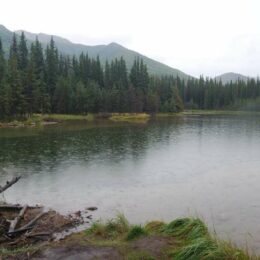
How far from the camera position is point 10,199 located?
25594 millimetres

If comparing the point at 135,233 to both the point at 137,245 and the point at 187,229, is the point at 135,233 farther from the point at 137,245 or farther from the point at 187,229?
the point at 187,229

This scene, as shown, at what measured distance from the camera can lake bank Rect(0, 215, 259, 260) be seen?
12891mm

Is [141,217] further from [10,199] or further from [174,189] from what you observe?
[10,199]

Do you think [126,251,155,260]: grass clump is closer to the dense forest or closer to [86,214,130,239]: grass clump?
[86,214,130,239]: grass clump

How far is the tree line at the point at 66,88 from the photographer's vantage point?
96875mm

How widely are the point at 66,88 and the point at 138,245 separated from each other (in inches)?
4299

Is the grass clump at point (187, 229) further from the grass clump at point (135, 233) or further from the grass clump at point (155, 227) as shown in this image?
the grass clump at point (135, 233)

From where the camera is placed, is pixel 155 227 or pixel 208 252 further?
pixel 155 227

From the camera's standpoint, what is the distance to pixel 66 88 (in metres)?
120

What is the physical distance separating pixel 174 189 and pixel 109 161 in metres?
14.1

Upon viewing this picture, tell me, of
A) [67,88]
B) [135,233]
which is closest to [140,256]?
[135,233]

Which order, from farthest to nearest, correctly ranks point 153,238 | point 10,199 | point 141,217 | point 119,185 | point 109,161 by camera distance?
point 109,161
point 119,185
point 10,199
point 141,217
point 153,238

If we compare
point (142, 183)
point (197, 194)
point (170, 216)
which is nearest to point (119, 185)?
point (142, 183)

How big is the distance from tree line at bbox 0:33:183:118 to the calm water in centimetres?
4178
